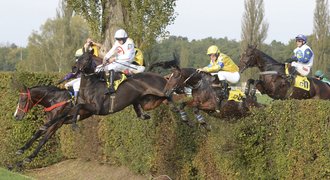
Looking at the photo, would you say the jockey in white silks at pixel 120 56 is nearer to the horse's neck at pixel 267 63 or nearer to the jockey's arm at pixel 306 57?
the horse's neck at pixel 267 63

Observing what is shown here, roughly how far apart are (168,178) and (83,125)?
14.7ft

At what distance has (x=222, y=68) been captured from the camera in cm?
1221

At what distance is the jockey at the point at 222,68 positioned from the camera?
12039 mm

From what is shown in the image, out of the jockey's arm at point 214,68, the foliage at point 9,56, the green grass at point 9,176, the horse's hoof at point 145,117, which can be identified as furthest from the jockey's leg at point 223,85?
the foliage at point 9,56

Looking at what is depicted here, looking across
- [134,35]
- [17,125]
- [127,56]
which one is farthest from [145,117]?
[134,35]

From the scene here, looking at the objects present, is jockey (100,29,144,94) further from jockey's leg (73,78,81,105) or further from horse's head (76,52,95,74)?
jockey's leg (73,78,81,105)

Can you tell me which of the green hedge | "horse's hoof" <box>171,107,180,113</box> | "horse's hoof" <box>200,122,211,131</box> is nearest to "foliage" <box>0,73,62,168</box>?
the green hedge

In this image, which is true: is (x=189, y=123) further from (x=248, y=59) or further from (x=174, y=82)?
(x=248, y=59)

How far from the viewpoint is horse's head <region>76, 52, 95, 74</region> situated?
1245 centimetres

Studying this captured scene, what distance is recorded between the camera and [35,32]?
71.9 m

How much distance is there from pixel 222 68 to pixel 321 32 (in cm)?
3879

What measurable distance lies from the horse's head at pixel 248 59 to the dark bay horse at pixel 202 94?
3463mm

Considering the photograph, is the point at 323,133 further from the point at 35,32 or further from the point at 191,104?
the point at 35,32

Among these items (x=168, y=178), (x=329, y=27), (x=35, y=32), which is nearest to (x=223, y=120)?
(x=168, y=178)
